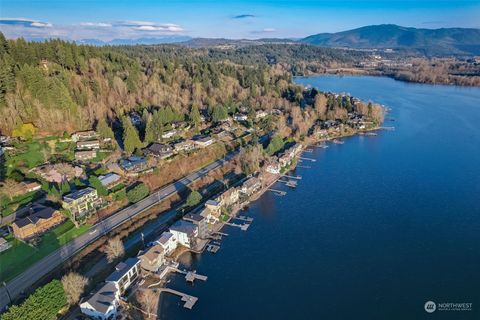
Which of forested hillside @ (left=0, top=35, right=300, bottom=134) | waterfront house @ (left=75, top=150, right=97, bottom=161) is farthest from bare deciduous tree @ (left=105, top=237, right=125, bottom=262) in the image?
forested hillside @ (left=0, top=35, right=300, bottom=134)

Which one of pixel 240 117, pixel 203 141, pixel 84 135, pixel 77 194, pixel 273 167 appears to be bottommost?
pixel 273 167

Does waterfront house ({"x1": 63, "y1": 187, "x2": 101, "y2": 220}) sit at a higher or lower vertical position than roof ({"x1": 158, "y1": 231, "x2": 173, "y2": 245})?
higher

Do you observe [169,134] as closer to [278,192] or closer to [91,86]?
[91,86]

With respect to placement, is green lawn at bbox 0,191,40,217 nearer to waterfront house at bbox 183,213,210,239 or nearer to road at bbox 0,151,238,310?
road at bbox 0,151,238,310

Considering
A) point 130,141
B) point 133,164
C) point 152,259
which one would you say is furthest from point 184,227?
point 130,141

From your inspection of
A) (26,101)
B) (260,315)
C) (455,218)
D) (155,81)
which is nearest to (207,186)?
(260,315)

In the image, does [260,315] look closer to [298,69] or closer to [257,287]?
[257,287]
